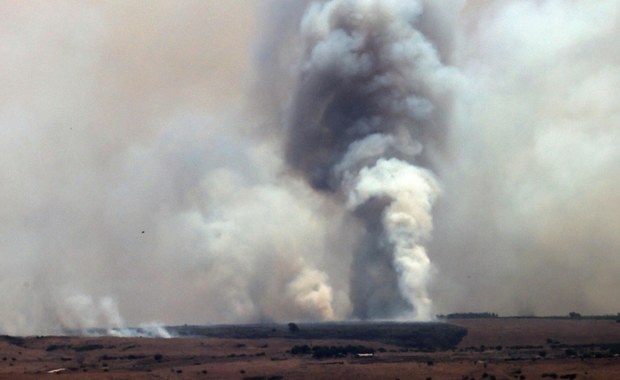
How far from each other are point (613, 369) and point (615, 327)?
33.5 m

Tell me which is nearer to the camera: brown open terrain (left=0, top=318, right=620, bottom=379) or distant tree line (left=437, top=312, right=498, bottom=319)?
brown open terrain (left=0, top=318, right=620, bottom=379)

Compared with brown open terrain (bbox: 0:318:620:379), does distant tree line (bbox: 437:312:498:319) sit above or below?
above

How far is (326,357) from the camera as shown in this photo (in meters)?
94.1

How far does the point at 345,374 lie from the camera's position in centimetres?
8344

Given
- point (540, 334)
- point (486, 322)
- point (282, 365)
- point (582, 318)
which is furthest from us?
point (582, 318)

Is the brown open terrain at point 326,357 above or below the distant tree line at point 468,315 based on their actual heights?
below

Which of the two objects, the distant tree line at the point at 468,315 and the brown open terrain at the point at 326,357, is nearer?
the brown open terrain at the point at 326,357

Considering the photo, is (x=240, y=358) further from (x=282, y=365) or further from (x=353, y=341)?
(x=353, y=341)

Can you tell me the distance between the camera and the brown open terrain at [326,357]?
83562mm

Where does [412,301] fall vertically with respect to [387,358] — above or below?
above

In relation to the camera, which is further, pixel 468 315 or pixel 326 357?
pixel 468 315

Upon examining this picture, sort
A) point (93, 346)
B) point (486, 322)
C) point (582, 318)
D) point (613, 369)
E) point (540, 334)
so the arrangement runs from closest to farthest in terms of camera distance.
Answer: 1. point (613, 369)
2. point (93, 346)
3. point (540, 334)
4. point (486, 322)
5. point (582, 318)

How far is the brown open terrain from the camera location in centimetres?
8356

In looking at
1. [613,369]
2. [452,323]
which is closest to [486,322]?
[452,323]
